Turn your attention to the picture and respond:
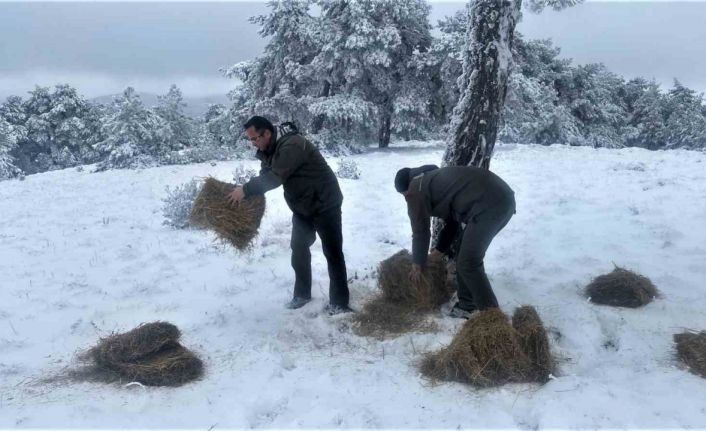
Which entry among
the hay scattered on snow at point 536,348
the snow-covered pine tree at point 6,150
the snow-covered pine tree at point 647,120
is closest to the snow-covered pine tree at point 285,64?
the snow-covered pine tree at point 6,150

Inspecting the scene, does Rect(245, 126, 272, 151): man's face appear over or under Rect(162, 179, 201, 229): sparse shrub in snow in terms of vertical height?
over

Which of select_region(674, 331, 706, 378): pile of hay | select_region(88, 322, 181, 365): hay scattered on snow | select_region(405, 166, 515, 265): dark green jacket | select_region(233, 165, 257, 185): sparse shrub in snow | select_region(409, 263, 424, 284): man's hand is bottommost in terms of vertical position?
select_region(674, 331, 706, 378): pile of hay

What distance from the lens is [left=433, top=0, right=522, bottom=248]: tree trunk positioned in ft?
16.8

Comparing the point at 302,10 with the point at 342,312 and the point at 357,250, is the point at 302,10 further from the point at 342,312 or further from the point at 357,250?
the point at 342,312

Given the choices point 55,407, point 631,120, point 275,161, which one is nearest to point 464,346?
point 275,161

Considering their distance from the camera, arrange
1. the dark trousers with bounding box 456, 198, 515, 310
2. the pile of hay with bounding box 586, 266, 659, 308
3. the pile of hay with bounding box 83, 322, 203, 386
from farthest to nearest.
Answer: the pile of hay with bounding box 586, 266, 659, 308 < the dark trousers with bounding box 456, 198, 515, 310 < the pile of hay with bounding box 83, 322, 203, 386

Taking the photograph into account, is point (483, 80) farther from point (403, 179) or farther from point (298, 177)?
point (298, 177)

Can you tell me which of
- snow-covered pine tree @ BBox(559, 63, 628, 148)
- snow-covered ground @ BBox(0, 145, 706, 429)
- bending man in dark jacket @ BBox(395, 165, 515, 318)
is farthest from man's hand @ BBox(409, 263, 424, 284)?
snow-covered pine tree @ BBox(559, 63, 628, 148)

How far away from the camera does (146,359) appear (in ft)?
12.9

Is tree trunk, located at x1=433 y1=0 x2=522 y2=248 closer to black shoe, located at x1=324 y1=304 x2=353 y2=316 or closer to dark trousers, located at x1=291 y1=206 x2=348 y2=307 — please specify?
dark trousers, located at x1=291 y1=206 x2=348 y2=307

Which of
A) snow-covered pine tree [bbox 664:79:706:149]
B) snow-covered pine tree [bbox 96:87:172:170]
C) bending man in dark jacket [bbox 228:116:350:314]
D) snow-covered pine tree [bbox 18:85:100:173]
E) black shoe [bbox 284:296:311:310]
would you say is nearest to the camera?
bending man in dark jacket [bbox 228:116:350:314]

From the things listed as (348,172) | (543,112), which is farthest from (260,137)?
(543,112)

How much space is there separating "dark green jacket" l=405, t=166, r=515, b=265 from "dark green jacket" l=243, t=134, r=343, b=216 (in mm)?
816

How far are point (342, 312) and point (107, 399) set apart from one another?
214 centimetres
